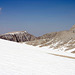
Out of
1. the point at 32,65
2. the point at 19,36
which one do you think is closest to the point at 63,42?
the point at 32,65

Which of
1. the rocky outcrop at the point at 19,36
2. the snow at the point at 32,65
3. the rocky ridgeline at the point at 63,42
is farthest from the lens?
the rocky outcrop at the point at 19,36

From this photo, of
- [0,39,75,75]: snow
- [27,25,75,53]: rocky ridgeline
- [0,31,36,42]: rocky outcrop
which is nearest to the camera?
[0,39,75,75]: snow

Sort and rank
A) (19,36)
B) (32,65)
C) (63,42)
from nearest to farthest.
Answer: (32,65), (63,42), (19,36)

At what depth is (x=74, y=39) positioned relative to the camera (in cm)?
3922

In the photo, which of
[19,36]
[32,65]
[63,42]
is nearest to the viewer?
[32,65]

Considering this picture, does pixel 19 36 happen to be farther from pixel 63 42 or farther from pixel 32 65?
pixel 32 65

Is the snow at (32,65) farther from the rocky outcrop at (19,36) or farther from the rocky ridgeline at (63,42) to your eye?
the rocky outcrop at (19,36)

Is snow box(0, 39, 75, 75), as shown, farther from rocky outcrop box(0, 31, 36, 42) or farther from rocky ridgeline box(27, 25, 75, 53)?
rocky outcrop box(0, 31, 36, 42)

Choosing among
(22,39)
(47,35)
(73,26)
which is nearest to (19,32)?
(22,39)

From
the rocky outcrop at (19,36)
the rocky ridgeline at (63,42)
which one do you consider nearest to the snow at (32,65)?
the rocky ridgeline at (63,42)

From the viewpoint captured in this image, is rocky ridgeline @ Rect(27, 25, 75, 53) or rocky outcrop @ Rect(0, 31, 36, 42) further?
rocky outcrop @ Rect(0, 31, 36, 42)

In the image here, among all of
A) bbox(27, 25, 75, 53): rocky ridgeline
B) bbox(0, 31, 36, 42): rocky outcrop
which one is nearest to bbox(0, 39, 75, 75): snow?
bbox(27, 25, 75, 53): rocky ridgeline

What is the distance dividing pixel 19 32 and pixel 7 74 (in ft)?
252

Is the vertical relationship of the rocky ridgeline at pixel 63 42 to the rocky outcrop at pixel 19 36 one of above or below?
below
